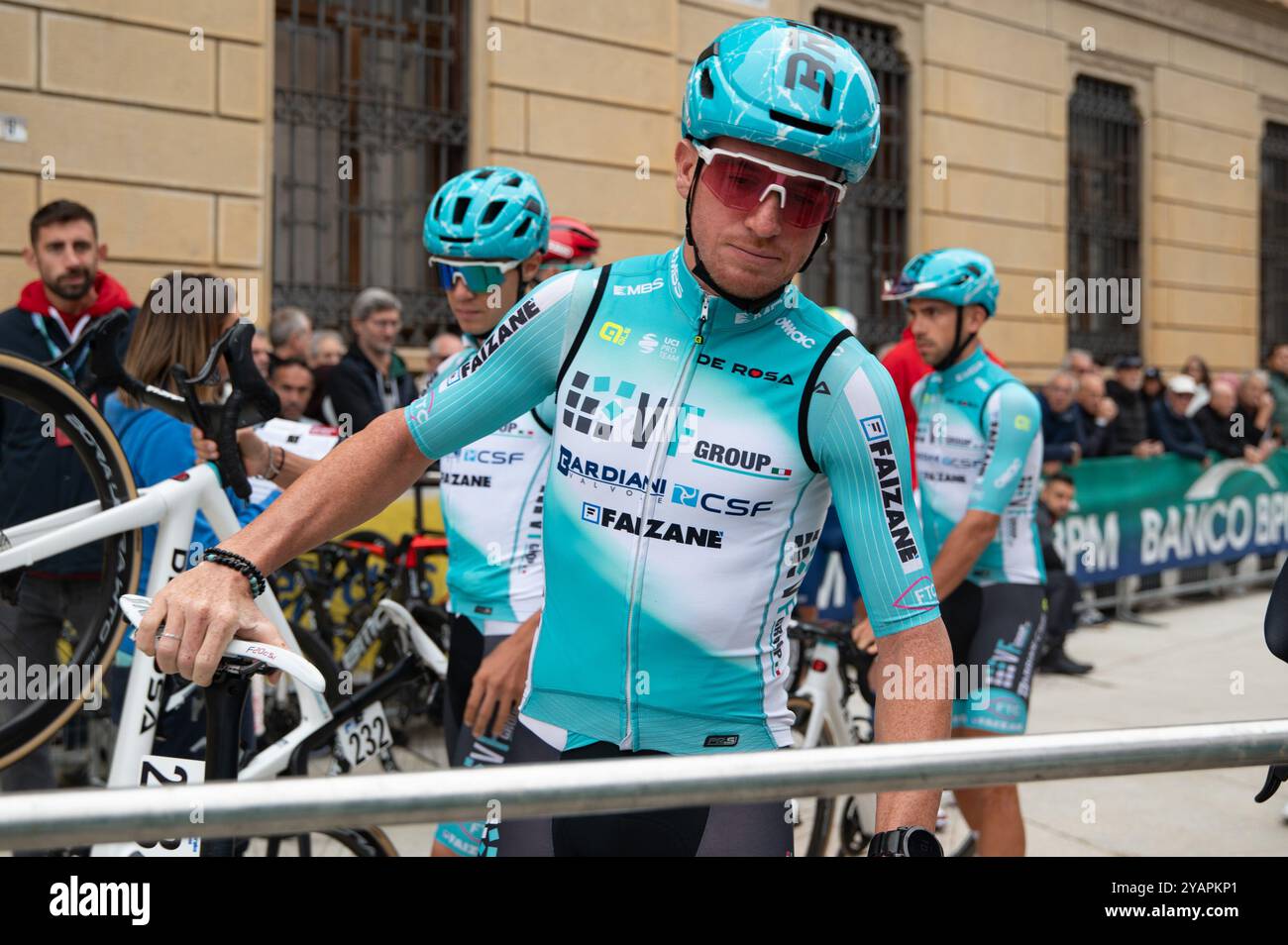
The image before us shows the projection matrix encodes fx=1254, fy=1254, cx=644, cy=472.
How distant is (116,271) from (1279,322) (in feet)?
61.5

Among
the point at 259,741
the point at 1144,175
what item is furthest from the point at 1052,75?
the point at 259,741

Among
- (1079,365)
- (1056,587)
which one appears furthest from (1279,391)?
(1056,587)

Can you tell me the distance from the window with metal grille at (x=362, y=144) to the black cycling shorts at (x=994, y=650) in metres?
6.67

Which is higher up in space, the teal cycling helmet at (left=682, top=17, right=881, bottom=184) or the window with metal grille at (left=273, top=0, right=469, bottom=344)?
the window with metal grille at (left=273, top=0, right=469, bottom=344)

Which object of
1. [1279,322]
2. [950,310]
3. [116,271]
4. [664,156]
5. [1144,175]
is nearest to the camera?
[950,310]

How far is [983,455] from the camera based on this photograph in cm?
468

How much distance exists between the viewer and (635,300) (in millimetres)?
2301

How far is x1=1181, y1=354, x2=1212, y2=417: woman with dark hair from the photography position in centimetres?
1258

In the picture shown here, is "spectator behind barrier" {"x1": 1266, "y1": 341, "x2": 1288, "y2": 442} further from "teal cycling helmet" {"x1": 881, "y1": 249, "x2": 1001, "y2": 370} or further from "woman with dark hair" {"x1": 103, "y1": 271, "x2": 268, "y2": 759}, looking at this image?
"woman with dark hair" {"x1": 103, "y1": 271, "x2": 268, "y2": 759}

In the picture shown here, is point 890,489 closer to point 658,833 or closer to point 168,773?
point 658,833

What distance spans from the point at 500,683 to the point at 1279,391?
12722mm

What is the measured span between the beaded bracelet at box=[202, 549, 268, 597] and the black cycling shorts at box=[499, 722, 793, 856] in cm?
70

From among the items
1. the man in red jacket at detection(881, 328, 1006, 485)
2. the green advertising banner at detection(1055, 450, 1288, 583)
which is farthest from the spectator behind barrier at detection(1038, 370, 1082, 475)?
the man in red jacket at detection(881, 328, 1006, 485)
